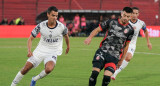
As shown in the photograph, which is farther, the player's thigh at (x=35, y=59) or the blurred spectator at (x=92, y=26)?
the blurred spectator at (x=92, y=26)

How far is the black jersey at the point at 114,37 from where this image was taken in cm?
932

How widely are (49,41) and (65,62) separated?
24.8 ft

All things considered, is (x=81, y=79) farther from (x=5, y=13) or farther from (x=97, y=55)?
(x=5, y=13)

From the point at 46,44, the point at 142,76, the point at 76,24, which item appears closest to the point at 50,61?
the point at 46,44

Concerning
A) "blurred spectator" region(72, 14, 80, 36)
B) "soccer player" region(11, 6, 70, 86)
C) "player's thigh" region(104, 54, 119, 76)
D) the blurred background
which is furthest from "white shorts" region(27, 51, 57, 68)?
"blurred spectator" region(72, 14, 80, 36)

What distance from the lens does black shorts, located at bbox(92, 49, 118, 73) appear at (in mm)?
9109

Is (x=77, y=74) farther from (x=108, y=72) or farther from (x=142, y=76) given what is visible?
(x=108, y=72)

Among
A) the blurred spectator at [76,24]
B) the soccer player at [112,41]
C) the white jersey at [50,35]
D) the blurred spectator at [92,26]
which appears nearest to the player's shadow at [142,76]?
the white jersey at [50,35]

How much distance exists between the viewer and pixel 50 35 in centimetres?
1008

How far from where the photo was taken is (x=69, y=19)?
4203 centimetres

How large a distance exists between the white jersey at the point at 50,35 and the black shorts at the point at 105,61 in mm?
1340

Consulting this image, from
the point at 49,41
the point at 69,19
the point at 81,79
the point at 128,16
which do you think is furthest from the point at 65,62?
the point at 69,19

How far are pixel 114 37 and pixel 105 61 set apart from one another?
57 cm

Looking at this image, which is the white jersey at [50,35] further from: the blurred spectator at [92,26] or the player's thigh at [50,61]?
the blurred spectator at [92,26]
